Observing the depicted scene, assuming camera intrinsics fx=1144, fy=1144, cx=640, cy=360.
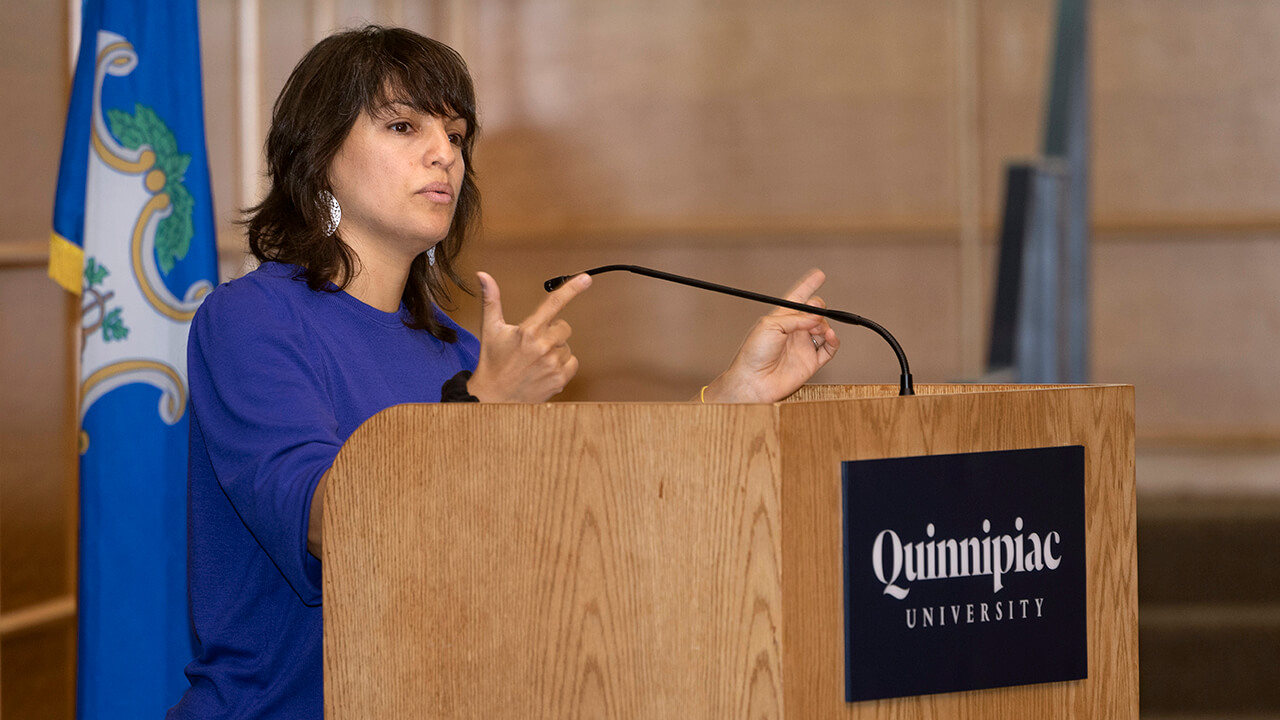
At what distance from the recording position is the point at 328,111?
1364mm

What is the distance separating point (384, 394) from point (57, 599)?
1.74 meters

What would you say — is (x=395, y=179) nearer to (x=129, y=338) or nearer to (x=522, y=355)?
(x=522, y=355)

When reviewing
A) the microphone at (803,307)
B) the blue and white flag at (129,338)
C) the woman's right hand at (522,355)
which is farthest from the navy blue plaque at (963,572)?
the blue and white flag at (129,338)

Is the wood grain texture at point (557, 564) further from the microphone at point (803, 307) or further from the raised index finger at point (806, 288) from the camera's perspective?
the raised index finger at point (806, 288)

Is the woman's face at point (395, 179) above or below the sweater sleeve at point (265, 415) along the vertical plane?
above

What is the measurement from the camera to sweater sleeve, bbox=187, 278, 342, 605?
104cm

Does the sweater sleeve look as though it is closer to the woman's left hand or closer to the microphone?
the microphone

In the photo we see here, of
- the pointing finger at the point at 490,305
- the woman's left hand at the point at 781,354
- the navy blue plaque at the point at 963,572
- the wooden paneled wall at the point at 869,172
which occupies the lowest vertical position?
the navy blue plaque at the point at 963,572

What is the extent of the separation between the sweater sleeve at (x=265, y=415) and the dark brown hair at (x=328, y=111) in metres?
0.13

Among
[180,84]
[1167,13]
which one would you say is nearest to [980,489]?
[180,84]

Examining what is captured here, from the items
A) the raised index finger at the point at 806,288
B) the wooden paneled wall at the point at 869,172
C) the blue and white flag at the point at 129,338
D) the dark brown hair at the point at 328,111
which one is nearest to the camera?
the raised index finger at the point at 806,288

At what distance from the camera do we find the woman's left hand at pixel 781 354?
1.25 metres

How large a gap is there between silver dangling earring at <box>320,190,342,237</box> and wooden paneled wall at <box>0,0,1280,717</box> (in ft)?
9.29

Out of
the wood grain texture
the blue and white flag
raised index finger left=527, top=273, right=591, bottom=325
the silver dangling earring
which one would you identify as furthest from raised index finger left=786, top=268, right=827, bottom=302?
the blue and white flag
